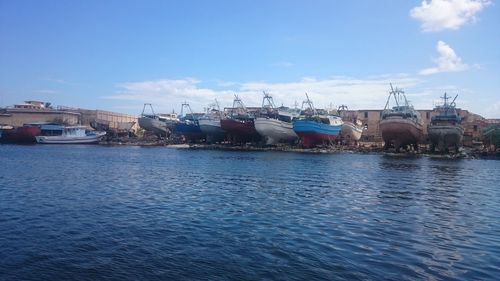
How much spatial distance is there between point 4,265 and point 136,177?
78.5 feet

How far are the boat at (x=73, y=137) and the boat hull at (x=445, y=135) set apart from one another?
7827 centimetres

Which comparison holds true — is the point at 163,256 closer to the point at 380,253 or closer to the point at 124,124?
the point at 380,253

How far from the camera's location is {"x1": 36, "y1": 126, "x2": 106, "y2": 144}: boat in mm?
101125

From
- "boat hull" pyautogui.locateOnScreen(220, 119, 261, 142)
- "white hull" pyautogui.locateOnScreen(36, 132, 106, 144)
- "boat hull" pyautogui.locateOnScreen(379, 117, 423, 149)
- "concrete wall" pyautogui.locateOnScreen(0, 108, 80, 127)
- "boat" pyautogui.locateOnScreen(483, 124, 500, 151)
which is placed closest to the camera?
"boat hull" pyautogui.locateOnScreen(379, 117, 423, 149)

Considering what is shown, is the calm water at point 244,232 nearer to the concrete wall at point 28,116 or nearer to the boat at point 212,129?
the boat at point 212,129

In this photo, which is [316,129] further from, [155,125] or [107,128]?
[107,128]

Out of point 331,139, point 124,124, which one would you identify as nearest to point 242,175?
point 331,139

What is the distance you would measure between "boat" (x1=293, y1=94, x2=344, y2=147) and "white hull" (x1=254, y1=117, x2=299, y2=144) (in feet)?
13.9

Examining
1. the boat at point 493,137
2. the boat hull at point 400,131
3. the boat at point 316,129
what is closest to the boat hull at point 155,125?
the boat at point 316,129

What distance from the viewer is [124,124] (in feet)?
444

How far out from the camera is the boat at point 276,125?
276 feet

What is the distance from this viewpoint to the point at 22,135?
102m

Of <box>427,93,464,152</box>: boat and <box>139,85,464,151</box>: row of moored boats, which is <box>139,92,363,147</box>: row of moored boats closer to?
<box>139,85,464,151</box>: row of moored boats

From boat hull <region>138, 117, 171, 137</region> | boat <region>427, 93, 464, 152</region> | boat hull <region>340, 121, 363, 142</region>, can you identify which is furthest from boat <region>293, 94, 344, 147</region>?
boat hull <region>138, 117, 171, 137</region>
